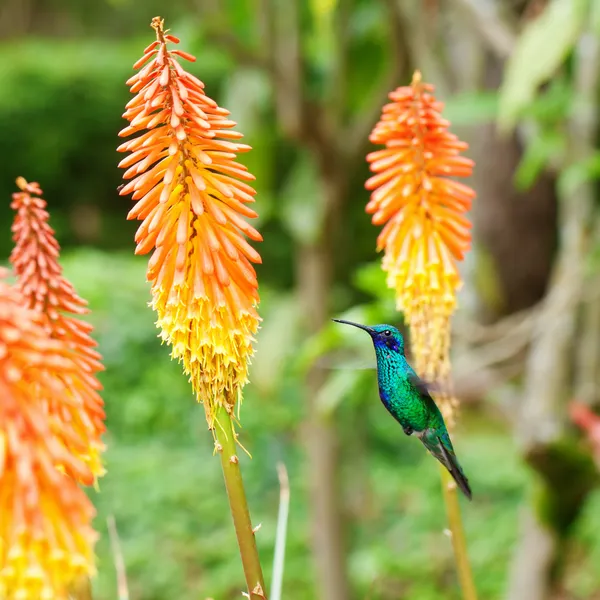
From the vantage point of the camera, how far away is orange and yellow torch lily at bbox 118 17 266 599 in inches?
56.8

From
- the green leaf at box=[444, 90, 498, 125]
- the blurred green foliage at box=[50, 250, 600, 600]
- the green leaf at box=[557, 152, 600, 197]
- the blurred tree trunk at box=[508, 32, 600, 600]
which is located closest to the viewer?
the green leaf at box=[557, 152, 600, 197]

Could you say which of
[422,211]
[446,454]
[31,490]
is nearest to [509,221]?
[422,211]

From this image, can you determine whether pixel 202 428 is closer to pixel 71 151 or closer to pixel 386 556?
pixel 386 556

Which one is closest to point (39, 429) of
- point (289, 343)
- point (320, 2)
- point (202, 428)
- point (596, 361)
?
point (596, 361)

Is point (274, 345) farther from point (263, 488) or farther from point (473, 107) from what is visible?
point (473, 107)

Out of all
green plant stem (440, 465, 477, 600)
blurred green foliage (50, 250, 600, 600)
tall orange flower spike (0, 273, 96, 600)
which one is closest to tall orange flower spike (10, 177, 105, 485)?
tall orange flower spike (0, 273, 96, 600)

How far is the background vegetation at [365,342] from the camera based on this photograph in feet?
14.4

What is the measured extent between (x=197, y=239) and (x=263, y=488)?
7.40m

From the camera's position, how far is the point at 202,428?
29.7 feet

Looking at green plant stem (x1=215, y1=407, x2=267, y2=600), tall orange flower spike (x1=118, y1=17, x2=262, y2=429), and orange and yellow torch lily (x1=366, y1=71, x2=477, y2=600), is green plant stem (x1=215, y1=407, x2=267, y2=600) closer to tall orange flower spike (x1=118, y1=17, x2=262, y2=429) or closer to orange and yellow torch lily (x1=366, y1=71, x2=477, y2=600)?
tall orange flower spike (x1=118, y1=17, x2=262, y2=429)

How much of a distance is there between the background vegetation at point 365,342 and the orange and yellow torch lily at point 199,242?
1.47 meters

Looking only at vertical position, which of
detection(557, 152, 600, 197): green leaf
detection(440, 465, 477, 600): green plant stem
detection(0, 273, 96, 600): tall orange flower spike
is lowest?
detection(440, 465, 477, 600): green plant stem

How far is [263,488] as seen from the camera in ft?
28.5

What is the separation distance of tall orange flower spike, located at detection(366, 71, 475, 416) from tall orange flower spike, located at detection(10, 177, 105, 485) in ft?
2.31
